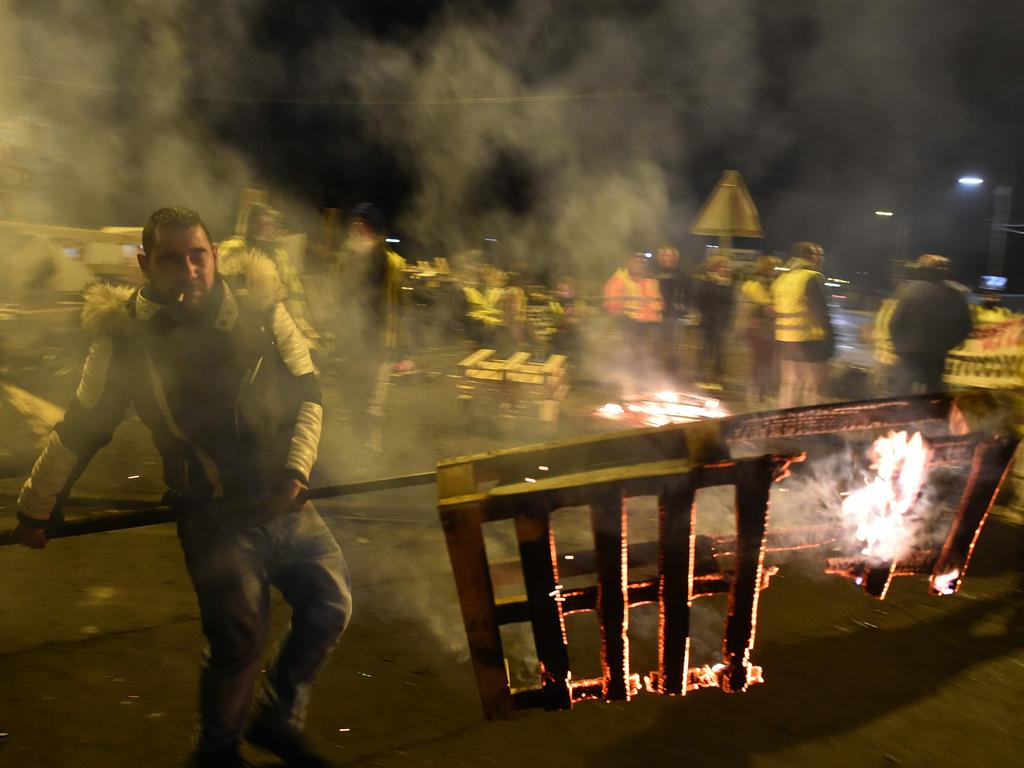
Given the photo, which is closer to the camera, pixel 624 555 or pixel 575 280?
pixel 624 555

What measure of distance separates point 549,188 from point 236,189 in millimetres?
2304

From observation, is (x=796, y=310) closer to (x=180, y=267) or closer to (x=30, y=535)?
(x=180, y=267)

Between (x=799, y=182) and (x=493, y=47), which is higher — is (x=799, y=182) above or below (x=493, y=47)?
below

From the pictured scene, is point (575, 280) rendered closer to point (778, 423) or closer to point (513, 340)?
point (513, 340)

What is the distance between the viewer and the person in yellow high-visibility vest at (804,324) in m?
6.36

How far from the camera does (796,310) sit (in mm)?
6438

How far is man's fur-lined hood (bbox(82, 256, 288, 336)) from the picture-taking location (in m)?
2.15

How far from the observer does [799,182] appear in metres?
4.41

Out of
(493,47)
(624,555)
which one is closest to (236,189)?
(493,47)

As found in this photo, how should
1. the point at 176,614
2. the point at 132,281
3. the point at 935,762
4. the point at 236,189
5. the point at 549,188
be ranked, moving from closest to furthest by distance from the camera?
the point at 935,762, the point at 176,614, the point at 236,189, the point at 549,188, the point at 132,281

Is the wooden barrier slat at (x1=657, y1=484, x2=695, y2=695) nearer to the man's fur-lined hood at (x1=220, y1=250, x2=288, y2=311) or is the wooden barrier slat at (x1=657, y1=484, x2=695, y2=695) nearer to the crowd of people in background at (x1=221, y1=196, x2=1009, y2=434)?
the man's fur-lined hood at (x1=220, y1=250, x2=288, y2=311)

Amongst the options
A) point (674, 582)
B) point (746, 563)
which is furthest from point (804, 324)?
point (674, 582)

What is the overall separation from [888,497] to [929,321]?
3.25m

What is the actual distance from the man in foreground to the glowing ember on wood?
186 inches
